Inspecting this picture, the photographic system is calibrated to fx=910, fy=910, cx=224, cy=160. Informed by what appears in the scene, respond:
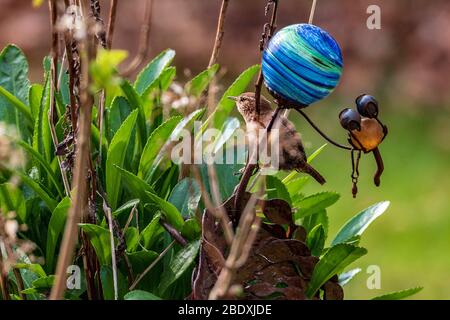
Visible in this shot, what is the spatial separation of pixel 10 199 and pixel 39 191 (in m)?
0.05

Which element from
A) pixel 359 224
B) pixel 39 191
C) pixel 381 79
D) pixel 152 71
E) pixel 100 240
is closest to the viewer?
pixel 100 240

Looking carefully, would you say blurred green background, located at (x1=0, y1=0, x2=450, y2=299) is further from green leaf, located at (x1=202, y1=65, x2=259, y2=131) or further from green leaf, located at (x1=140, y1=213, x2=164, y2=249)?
green leaf, located at (x1=140, y1=213, x2=164, y2=249)

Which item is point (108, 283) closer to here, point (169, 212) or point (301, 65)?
point (169, 212)

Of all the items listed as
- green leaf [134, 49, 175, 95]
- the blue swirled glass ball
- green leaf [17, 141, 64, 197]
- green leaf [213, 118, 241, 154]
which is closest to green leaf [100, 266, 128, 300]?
green leaf [17, 141, 64, 197]

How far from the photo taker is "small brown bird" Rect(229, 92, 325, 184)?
4.83 feet

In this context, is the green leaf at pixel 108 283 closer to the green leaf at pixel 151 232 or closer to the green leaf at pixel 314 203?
the green leaf at pixel 151 232

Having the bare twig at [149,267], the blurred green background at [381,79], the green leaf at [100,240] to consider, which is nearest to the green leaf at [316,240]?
the bare twig at [149,267]

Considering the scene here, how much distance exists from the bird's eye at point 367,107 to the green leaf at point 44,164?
588 mm

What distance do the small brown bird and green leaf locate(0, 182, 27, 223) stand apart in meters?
0.42

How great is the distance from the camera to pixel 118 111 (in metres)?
1.78

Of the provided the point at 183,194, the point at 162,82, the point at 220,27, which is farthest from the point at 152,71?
the point at 183,194

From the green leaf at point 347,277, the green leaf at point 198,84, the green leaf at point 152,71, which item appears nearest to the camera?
the green leaf at point 347,277

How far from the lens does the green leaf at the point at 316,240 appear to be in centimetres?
165
